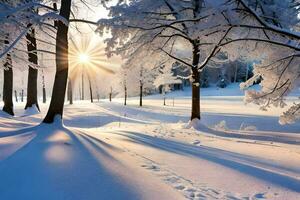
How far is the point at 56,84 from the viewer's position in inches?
382

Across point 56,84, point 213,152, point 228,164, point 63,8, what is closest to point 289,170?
point 228,164

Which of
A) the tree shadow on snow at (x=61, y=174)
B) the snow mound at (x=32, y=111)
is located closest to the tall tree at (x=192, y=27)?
the tree shadow on snow at (x=61, y=174)

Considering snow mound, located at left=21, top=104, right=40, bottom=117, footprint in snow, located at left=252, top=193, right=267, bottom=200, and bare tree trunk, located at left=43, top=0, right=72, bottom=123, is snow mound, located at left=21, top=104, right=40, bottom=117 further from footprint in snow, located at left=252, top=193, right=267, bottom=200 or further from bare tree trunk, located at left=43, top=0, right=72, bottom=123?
footprint in snow, located at left=252, top=193, right=267, bottom=200

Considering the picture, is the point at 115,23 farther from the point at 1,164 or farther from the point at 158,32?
the point at 1,164

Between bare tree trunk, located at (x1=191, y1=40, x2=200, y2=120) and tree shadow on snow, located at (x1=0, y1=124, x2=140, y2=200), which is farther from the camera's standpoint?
bare tree trunk, located at (x1=191, y1=40, x2=200, y2=120)

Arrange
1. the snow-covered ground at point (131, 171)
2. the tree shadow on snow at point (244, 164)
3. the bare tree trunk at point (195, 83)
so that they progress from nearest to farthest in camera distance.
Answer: the snow-covered ground at point (131, 171) < the tree shadow on snow at point (244, 164) < the bare tree trunk at point (195, 83)

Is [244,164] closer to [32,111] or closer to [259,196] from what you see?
[259,196]

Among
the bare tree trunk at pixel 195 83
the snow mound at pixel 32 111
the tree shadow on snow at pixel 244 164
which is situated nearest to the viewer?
the tree shadow on snow at pixel 244 164

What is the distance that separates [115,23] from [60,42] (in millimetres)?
2143

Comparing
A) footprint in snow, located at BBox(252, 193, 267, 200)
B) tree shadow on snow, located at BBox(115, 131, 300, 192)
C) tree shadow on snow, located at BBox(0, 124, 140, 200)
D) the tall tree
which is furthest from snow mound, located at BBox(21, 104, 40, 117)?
footprint in snow, located at BBox(252, 193, 267, 200)

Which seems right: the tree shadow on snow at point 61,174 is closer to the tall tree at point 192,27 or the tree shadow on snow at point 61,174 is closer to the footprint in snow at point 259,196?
the footprint in snow at point 259,196

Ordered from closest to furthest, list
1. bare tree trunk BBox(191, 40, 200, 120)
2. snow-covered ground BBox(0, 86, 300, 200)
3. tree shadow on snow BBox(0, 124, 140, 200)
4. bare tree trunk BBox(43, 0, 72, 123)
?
1. tree shadow on snow BBox(0, 124, 140, 200)
2. snow-covered ground BBox(0, 86, 300, 200)
3. bare tree trunk BBox(43, 0, 72, 123)
4. bare tree trunk BBox(191, 40, 200, 120)

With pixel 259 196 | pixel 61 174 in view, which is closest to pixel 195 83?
pixel 259 196

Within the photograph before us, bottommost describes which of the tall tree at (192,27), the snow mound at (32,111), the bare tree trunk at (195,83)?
the snow mound at (32,111)
